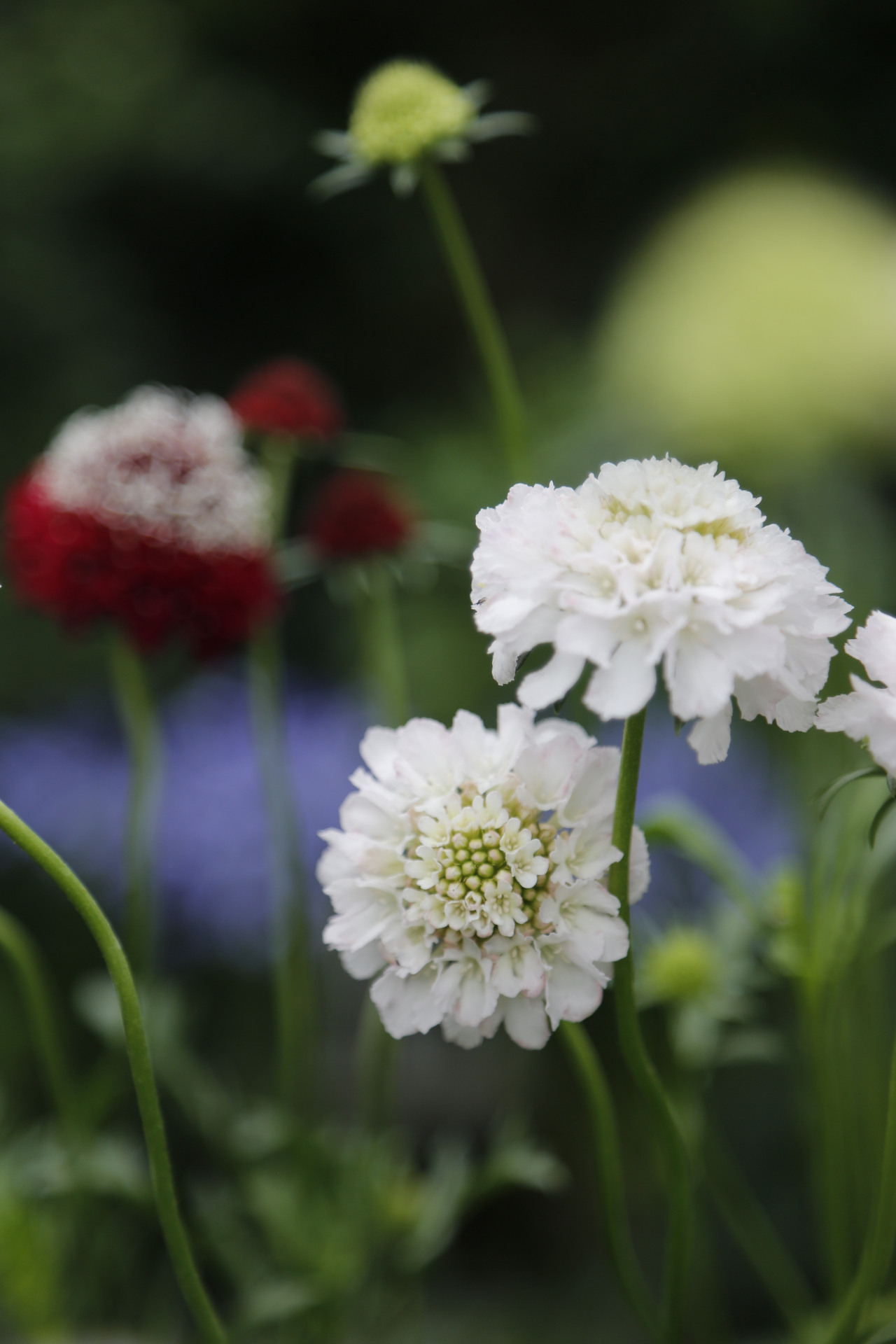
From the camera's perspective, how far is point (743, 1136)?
1242 mm

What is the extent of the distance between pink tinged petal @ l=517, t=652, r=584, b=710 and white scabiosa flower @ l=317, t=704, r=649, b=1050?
0.04 metres

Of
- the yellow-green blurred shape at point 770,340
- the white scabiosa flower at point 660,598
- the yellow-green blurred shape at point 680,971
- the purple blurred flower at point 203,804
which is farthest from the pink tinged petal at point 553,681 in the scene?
the purple blurred flower at point 203,804

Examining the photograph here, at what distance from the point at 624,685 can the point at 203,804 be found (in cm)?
86

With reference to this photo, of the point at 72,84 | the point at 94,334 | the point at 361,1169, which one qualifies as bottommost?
the point at 361,1169

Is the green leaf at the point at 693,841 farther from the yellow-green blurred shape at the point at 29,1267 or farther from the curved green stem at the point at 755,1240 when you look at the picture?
the yellow-green blurred shape at the point at 29,1267

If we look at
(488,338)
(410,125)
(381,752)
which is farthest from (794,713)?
(410,125)

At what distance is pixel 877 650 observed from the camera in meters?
0.35

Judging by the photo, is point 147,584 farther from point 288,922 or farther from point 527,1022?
point 527,1022

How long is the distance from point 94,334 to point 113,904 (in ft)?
3.48

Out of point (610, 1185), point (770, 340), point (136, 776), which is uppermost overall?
point (770, 340)

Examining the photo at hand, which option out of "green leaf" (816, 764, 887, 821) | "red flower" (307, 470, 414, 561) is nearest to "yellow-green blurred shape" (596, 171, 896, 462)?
"red flower" (307, 470, 414, 561)

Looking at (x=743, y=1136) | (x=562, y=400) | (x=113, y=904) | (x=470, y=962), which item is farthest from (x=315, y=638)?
(x=470, y=962)

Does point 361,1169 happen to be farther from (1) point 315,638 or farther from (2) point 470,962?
(1) point 315,638

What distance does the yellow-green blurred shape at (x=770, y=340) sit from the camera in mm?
881
